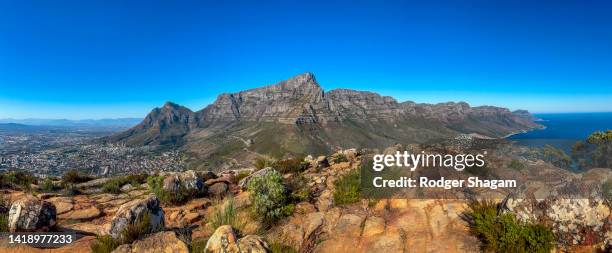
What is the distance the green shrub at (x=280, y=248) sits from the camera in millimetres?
6669

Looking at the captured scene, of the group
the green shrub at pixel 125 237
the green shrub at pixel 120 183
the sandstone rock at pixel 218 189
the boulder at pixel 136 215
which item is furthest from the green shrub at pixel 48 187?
the green shrub at pixel 125 237

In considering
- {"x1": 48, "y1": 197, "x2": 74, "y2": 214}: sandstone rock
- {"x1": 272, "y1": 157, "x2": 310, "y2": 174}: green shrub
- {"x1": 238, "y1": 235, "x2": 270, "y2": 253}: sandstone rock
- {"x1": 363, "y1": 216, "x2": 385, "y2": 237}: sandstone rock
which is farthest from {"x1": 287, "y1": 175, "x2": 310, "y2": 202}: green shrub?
{"x1": 48, "y1": 197, "x2": 74, "y2": 214}: sandstone rock

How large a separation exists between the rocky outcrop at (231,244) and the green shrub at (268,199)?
12.4 feet

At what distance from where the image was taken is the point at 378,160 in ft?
37.9

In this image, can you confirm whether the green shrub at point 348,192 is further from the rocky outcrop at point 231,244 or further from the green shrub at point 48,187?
the green shrub at point 48,187

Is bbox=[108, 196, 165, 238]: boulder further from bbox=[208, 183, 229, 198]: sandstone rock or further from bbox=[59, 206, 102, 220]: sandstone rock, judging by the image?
bbox=[208, 183, 229, 198]: sandstone rock

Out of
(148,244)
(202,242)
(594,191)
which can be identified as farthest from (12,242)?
(594,191)

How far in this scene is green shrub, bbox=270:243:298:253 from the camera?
667cm

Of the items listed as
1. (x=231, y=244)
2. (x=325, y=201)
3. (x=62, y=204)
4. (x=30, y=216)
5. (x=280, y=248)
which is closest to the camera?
(x=231, y=244)

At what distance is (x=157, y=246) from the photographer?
263 inches

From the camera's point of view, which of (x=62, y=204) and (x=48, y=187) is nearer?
(x=62, y=204)

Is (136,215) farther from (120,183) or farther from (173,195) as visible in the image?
(120,183)

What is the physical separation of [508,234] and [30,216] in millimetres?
12456

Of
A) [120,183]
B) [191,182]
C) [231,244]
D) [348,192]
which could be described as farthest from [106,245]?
[120,183]
